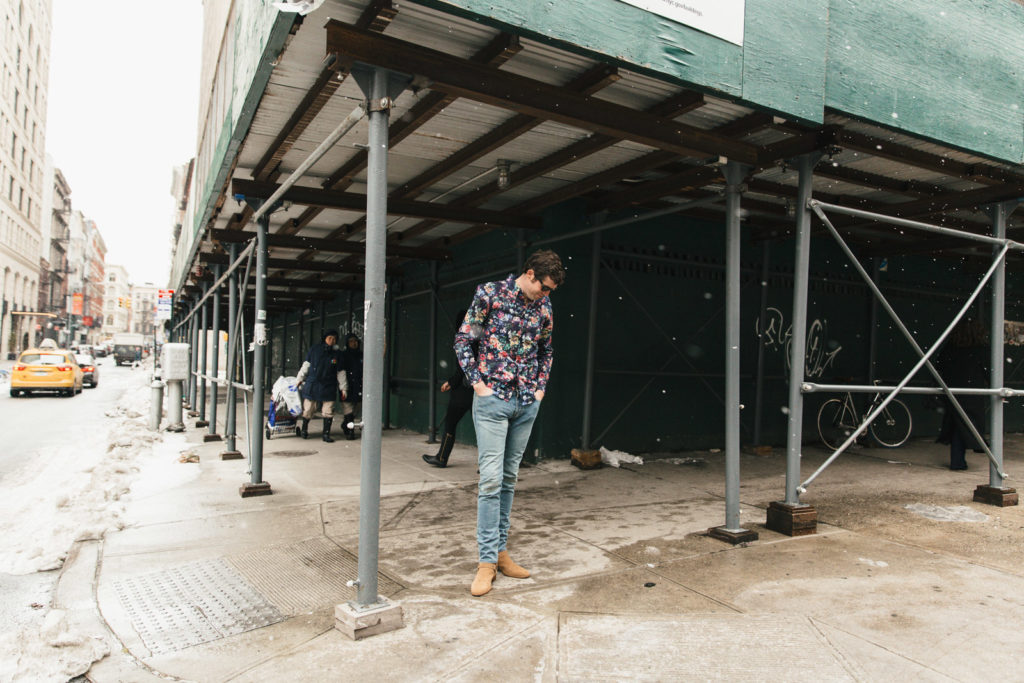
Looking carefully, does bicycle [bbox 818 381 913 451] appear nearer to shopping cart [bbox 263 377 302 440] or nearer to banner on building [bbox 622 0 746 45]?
banner on building [bbox 622 0 746 45]

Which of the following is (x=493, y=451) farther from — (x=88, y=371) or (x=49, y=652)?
(x=88, y=371)

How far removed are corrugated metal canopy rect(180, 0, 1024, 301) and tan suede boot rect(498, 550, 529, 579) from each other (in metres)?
2.59

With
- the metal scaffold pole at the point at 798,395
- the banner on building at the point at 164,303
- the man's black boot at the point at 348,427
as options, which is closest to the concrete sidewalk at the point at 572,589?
the metal scaffold pole at the point at 798,395

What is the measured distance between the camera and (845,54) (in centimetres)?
509

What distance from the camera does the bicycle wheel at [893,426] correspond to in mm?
10219

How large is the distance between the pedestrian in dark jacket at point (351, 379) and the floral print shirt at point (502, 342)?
7.42 meters

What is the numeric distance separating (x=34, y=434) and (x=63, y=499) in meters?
7.16

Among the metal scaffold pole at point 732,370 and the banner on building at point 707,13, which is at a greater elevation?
the banner on building at point 707,13

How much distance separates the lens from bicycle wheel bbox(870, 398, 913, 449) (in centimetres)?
1022

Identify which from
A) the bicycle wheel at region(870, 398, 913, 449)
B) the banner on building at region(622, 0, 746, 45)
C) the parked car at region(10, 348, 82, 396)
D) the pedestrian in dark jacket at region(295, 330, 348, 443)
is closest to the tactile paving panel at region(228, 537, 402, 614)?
the banner on building at region(622, 0, 746, 45)

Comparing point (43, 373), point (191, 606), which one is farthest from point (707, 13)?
point (43, 373)

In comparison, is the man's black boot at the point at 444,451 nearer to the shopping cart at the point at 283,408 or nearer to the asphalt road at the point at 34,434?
the shopping cart at the point at 283,408

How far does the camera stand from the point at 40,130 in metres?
56.8

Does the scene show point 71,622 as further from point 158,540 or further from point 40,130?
point 40,130
